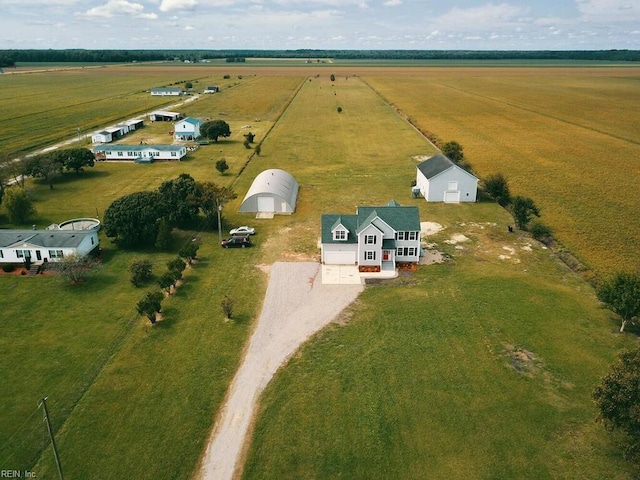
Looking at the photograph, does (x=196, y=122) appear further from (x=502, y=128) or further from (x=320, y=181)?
(x=502, y=128)

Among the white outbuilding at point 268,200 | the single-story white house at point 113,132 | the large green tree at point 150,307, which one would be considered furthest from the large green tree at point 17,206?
the single-story white house at point 113,132

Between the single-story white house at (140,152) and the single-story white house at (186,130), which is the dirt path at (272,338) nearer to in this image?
the single-story white house at (140,152)

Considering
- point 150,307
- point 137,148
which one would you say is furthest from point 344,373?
point 137,148

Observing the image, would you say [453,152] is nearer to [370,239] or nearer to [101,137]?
[370,239]

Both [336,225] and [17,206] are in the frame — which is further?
[17,206]

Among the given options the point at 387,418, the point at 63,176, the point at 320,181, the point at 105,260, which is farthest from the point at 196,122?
the point at 387,418

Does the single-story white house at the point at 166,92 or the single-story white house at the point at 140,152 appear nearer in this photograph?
the single-story white house at the point at 140,152
